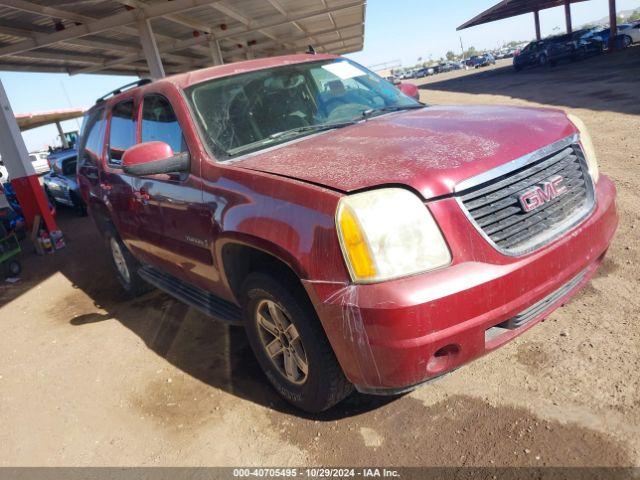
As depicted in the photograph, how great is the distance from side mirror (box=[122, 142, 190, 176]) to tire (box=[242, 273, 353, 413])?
904 millimetres

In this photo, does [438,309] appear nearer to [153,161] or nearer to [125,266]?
[153,161]

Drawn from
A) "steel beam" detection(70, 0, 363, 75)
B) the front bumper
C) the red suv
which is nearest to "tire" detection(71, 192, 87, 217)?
"steel beam" detection(70, 0, 363, 75)

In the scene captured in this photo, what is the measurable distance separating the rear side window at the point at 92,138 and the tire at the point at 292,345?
293 cm

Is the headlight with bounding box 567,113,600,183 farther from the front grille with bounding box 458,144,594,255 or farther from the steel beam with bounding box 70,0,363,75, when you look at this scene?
the steel beam with bounding box 70,0,363,75

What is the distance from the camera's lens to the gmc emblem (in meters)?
2.16

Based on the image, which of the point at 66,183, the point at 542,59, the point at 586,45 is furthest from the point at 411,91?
the point at 542,59

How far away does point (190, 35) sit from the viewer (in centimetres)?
1691

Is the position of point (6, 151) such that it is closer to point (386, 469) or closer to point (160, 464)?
point (160, 464)

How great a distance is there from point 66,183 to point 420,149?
36.2ft

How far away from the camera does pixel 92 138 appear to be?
5.02 metres

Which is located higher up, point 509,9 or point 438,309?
point 509,9

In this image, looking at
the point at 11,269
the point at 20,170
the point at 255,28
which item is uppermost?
the point at 255,28

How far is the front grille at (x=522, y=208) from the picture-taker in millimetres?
2076

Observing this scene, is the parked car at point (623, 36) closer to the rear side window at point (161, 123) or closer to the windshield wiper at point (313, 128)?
the windshield wiper at point (313, 128)
